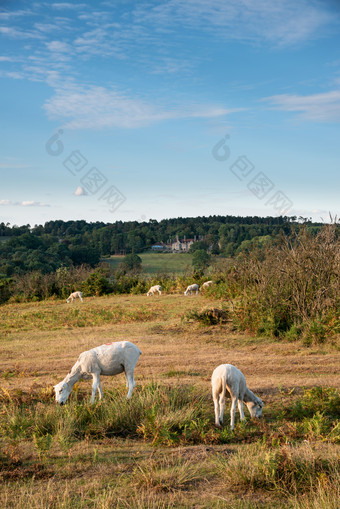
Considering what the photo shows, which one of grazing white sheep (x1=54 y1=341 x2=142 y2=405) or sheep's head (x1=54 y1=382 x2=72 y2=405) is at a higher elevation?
grazing white sheep (x1=54 y1=341 x2=142 y2=405)

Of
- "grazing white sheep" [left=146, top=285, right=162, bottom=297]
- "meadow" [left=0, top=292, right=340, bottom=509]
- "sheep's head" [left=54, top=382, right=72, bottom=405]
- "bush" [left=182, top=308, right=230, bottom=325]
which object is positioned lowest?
"meadow" [left=0, top=292, right=340, bottom=509]

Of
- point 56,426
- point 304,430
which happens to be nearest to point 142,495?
point 56,426

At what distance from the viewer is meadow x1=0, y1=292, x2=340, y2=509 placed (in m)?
5.51

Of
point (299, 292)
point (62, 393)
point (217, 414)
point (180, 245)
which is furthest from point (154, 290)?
point (180, 245)

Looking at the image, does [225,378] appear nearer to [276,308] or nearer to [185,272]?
[276,308]

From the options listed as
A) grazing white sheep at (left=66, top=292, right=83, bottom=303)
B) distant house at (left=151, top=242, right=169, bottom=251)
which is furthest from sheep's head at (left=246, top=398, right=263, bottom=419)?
distant house at (left=151, top=242, right=169, bottom=251)

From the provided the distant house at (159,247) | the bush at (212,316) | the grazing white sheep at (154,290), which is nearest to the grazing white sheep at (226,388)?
the bush at (212,316)

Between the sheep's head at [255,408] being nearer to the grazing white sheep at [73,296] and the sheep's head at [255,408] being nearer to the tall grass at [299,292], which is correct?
the tall grass at [299,292]

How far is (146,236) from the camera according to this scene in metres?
80.5

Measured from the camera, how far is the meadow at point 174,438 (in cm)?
551

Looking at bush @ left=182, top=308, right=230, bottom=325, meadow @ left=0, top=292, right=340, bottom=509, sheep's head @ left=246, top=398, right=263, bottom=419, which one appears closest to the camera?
meadow @ left=0, top=292, right=340, bottom=509

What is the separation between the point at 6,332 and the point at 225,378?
47.7ft

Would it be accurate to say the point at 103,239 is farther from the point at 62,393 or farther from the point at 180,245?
the point at 62,393

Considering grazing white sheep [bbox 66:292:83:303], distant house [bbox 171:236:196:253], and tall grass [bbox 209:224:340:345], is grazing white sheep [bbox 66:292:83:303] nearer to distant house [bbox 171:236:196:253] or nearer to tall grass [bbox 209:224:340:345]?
tall grass [bbox 209:224:340:345]
